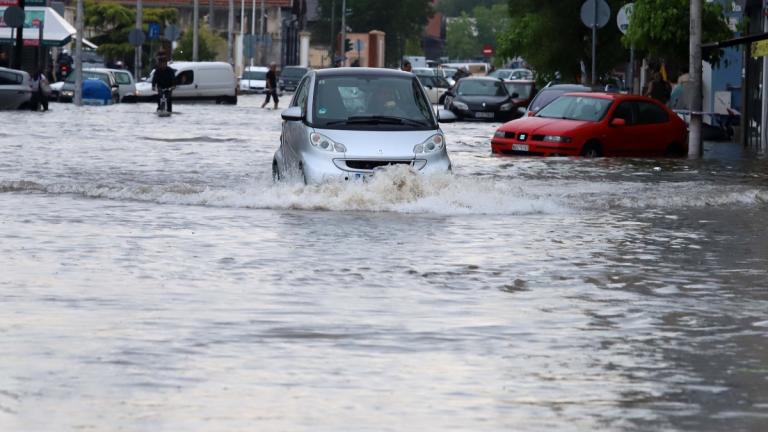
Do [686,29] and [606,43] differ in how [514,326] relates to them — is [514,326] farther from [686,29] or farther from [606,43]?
[606,43]

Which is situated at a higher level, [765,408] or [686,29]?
[686,29]

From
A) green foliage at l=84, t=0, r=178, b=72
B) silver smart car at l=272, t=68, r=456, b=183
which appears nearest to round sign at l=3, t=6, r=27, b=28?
silver smart car at l=272, t=68, r=456, b=183

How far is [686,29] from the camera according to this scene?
129ft

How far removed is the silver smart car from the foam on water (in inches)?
9.5

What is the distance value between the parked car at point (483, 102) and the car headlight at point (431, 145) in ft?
103

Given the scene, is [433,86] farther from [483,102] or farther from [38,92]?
[38,92]

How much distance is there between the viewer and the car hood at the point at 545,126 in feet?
105

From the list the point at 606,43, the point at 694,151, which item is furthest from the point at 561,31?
the point at 694,151

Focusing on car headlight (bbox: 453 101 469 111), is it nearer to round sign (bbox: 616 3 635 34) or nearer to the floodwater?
round sign (bbox: 616 3 635 34)

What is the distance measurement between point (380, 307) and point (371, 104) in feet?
30.9

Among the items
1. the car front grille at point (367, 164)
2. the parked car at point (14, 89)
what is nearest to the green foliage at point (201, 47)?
the parked car at point (14, 89)

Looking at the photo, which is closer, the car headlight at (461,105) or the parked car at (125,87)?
the car headlight at (461,105)

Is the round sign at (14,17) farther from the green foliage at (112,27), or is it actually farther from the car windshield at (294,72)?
Result: the green foliage at (112,27)

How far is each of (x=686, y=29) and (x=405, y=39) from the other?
124 metres
